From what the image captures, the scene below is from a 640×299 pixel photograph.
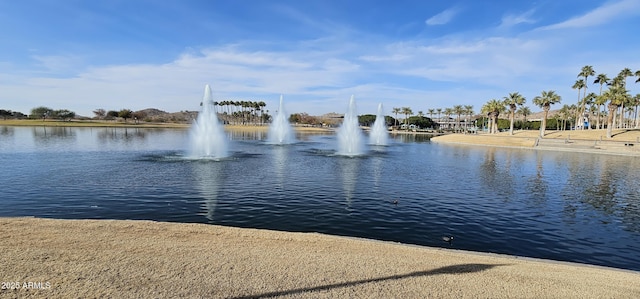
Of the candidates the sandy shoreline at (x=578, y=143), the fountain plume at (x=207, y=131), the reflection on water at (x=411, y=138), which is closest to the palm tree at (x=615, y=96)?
the sandy shoreline at (x=578, y=143)

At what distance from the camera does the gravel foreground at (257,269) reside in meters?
7.00

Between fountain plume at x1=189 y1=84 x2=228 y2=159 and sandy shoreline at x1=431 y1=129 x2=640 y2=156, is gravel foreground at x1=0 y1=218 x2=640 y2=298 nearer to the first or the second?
fountain plume at x1=189 y1=84 x2=228 y2=159

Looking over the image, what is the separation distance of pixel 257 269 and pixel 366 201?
1208 centimetres

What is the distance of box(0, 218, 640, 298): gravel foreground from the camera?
700 centimetres

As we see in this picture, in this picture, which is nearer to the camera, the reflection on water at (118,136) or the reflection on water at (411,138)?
the reflection on water at (118,136)

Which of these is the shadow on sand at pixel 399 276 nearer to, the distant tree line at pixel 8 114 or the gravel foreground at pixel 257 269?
the gravel foreground at pixel 257 269

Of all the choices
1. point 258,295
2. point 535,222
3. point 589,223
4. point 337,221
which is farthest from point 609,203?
point 258,295

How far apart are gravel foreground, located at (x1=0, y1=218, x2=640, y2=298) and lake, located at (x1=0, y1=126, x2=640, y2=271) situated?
346 cm

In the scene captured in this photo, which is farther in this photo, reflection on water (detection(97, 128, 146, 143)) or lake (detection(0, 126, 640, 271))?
reflection on water (detection(97, 128, 146, 143))

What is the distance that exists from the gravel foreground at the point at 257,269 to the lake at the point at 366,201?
136 inches

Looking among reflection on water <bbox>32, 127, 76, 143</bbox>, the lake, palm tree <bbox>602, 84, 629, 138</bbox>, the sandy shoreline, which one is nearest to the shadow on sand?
the lake

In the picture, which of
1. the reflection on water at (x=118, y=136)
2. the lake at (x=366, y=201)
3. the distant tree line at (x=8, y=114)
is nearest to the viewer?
the lake at (x=366, y=201)

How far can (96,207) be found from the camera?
16.7m

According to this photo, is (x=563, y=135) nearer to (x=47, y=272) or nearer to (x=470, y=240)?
(x=470, y=240)
